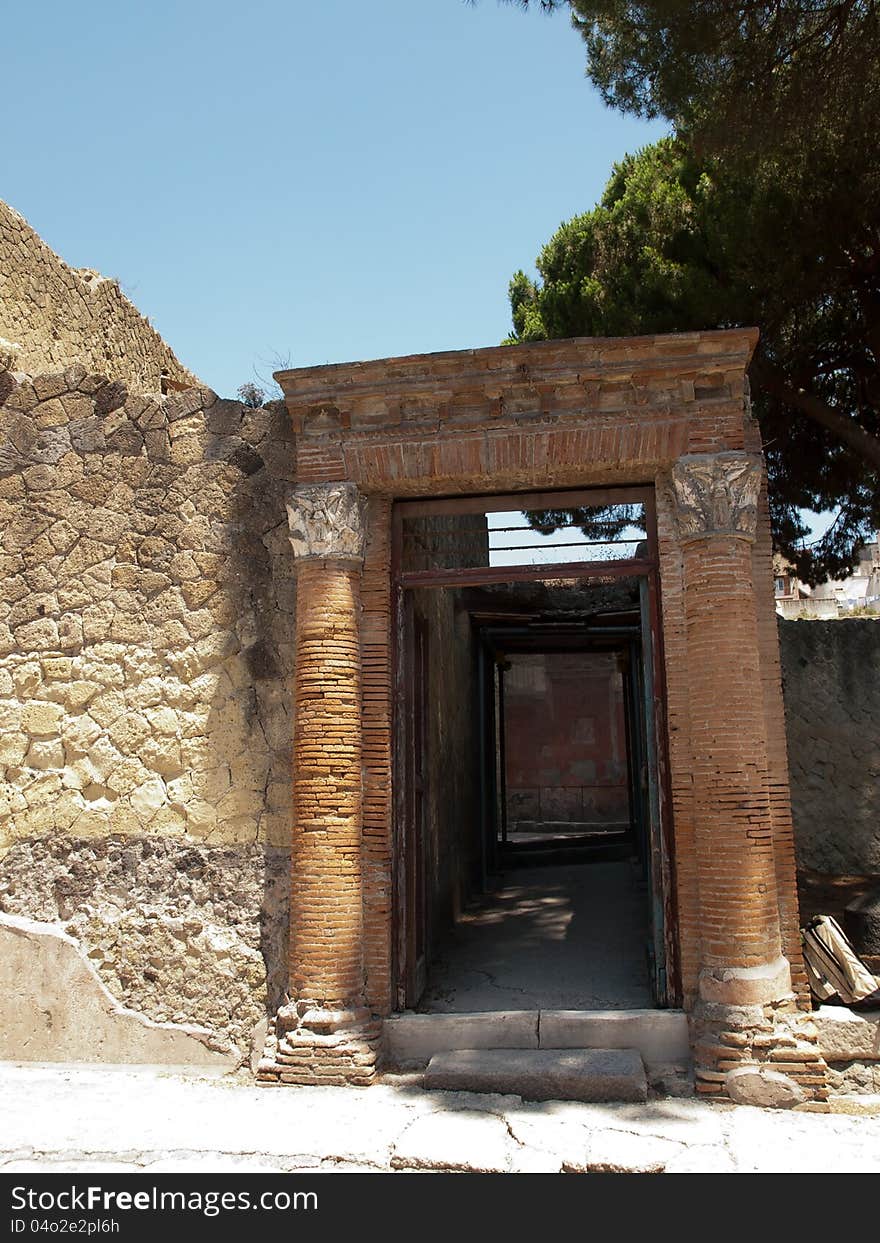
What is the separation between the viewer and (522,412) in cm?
545

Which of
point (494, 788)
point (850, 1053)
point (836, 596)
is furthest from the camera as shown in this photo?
point (836, 596)

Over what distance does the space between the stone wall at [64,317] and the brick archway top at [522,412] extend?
9.61 feet

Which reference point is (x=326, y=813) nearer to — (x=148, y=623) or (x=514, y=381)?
(x=148, y=623)

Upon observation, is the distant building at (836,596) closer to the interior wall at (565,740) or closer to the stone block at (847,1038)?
the interior wall at (565,740)

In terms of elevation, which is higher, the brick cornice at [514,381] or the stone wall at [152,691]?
the brick cornice at [514,381]

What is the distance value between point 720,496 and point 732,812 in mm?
1699

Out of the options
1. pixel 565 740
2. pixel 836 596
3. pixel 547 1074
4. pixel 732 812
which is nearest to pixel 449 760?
pixel 732 812

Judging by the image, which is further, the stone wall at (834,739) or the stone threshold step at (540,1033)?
the stone wall at (834,739)

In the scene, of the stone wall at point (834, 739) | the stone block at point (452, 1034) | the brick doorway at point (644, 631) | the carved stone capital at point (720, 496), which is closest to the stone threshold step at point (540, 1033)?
the stone block at point (452, 1034)

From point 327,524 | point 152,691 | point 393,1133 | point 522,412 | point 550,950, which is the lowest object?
point 393,1133

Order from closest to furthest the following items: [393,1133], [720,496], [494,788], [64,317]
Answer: [393,1133], [720,496], [64,317], [494,788]

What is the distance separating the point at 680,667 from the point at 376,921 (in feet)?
7.27

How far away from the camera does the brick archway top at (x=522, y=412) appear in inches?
207

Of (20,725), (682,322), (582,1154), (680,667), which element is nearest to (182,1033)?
(20,725)
